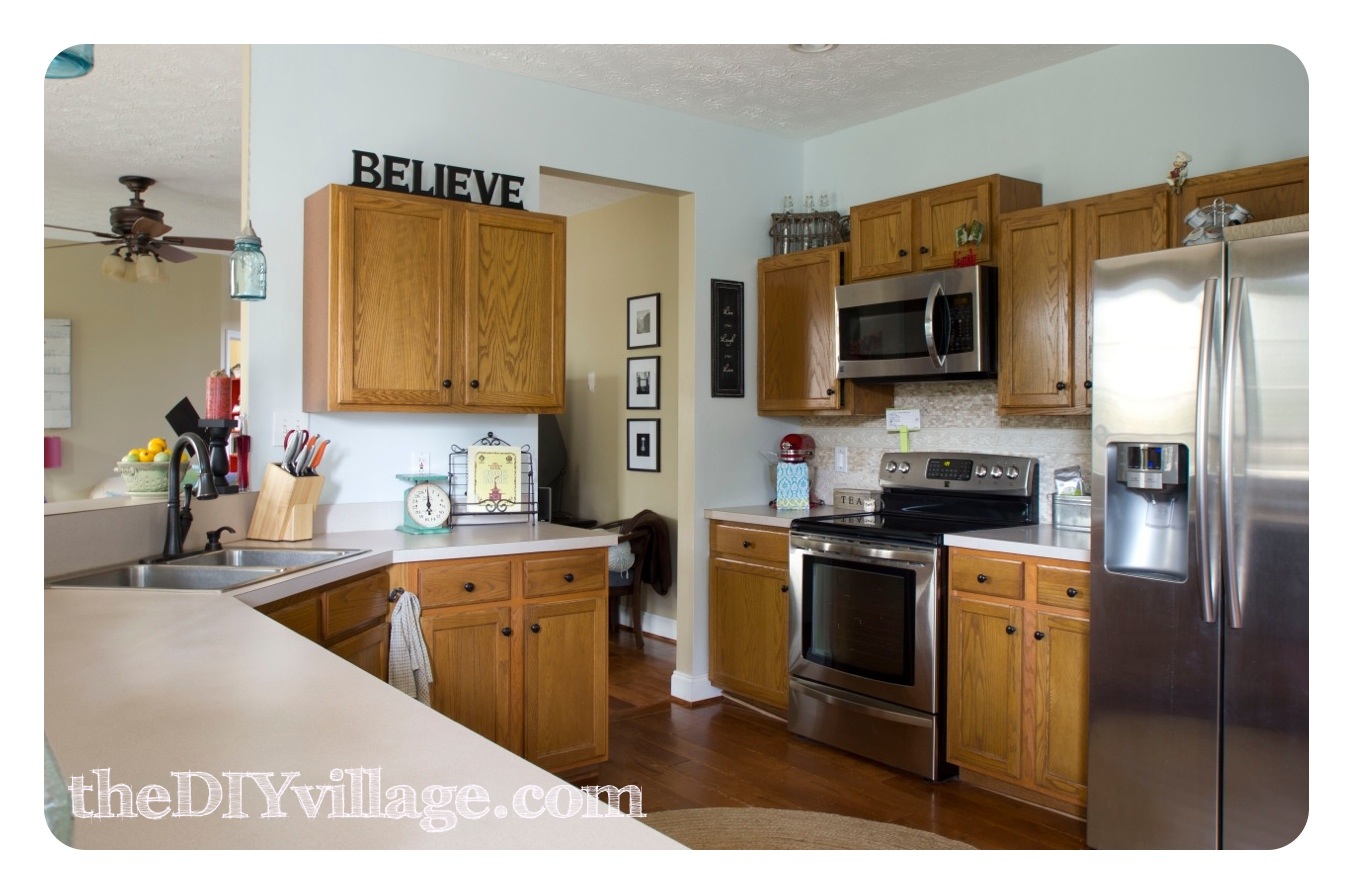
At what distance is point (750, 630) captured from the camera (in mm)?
4094

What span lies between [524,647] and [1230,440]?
6.93ft

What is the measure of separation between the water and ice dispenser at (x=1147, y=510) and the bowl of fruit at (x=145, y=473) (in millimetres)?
2705

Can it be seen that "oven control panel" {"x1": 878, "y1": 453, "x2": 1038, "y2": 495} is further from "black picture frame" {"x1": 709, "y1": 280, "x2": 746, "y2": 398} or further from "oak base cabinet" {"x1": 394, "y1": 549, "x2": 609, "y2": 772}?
"oak base cabinet" {"x1": 394, "y1": 549, "x2": 609, "y2": 772}

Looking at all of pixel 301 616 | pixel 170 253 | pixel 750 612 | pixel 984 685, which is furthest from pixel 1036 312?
pixel 170 253

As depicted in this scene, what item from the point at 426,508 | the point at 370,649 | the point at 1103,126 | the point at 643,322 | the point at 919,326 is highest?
the point at 1103,126

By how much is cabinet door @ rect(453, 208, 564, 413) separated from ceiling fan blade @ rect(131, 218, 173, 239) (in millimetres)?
1732

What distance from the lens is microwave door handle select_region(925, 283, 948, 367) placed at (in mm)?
3531

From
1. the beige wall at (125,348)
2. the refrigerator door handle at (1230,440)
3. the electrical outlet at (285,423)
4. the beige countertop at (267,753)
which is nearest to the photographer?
the beige countertop at (267,753)

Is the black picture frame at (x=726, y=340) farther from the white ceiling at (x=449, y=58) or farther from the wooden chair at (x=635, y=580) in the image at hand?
the wooden chair at (x=635, y=580)

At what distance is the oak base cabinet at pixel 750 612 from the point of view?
3.95 m

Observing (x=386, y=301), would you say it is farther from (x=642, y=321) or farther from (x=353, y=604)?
(x=642, y=321)

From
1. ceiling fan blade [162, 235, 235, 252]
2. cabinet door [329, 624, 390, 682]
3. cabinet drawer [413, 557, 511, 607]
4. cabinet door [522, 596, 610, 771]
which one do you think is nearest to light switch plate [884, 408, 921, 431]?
cabinet door [522, 596, 610, 771]

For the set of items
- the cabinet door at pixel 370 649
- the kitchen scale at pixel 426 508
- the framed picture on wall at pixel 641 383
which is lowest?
the cabinet door at pixel 370 649

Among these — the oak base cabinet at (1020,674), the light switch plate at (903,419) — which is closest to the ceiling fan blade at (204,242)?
the light switch plate at (903,419)
